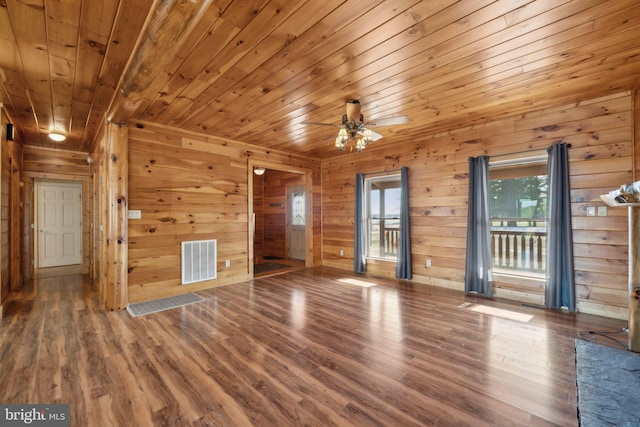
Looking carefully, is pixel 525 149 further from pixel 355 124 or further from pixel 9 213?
pixel 9 213

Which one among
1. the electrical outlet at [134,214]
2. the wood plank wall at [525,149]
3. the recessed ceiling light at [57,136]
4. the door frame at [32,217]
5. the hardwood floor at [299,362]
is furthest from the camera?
the door frame at [32,217]

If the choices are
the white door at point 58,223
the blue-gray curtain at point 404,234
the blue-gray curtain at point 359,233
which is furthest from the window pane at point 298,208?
the white door at point 58,223

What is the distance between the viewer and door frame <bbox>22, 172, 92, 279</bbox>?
5.23 metres

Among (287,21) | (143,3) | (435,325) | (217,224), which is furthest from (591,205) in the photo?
(217,224)

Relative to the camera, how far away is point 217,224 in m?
4.79

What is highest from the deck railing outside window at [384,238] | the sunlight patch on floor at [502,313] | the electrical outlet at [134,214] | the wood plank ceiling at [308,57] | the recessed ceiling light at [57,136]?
the wood plank ceiling at [308,57]

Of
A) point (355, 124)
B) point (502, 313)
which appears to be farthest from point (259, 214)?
point (502, 313)

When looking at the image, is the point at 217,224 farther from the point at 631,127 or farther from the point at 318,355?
the point at 631,127

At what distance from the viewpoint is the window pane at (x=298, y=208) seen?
24.6ft

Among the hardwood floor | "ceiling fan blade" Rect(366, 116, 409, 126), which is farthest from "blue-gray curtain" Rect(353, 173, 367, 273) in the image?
"ceiling fan blade" Rect(366, 116, 409, 126)

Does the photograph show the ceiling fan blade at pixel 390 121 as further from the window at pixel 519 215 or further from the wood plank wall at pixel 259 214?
the wood plank wall at pixel 259 214

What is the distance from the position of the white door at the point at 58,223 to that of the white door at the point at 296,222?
192 inches

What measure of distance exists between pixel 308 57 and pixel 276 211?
239 inches

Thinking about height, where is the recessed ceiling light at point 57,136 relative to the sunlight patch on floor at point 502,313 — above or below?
above
